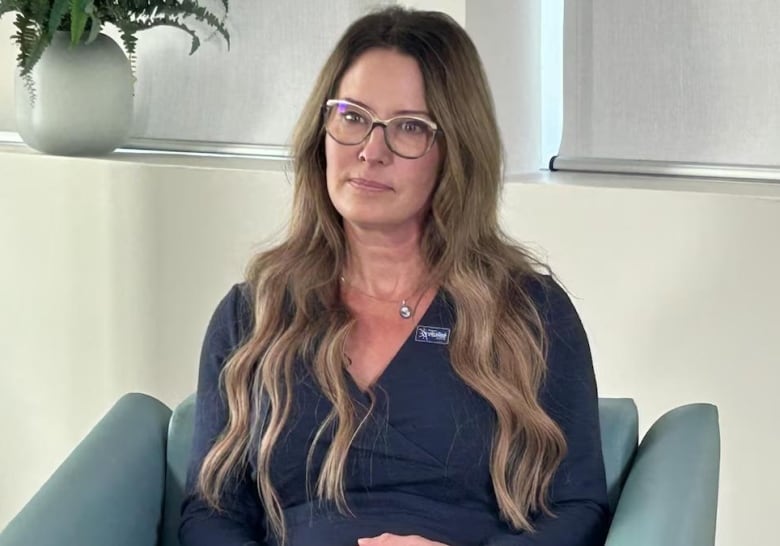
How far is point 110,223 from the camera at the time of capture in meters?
2.66

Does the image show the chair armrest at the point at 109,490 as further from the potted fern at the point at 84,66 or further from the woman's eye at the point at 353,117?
the potted fern at the point at 84,66

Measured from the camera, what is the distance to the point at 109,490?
1.66 metres

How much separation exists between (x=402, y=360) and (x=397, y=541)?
0.85 feet

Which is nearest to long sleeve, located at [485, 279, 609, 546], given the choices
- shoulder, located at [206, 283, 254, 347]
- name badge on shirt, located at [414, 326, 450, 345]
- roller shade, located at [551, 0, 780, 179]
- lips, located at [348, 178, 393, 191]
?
name badge on shirt, located at [414, 326, 450, 345]

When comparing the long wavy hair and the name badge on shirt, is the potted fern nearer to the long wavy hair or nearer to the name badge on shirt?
the long wavy hair

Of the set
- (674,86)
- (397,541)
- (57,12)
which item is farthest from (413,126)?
(57,12)

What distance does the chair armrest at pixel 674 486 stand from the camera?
148cm

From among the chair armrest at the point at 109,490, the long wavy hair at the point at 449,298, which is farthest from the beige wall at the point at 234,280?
the chair armrest at the point at 109,490

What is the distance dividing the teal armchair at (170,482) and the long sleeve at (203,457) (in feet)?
0.30

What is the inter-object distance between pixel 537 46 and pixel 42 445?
1.51 m

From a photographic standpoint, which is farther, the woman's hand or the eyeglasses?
the eyeglasses

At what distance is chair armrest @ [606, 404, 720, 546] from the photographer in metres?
1.48

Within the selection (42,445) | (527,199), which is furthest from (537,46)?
(42,445)

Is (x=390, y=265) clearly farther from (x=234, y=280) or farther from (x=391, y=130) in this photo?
(x=234, y=280)
